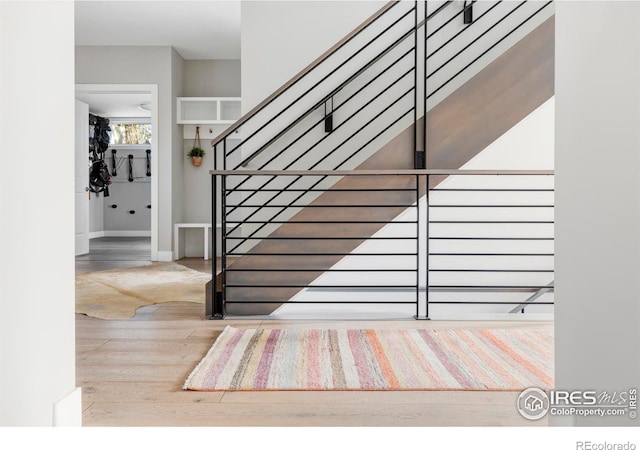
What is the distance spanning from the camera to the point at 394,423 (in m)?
1.56

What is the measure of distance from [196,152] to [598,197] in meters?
6.32

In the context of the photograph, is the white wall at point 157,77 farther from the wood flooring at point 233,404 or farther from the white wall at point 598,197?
the white wall at point 598,197

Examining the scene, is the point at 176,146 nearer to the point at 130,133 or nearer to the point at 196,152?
the point at 196,152

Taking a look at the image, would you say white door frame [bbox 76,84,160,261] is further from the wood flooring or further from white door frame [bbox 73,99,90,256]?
the wood flooring

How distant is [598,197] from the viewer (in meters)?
1.01

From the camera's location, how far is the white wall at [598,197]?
36.6 inches

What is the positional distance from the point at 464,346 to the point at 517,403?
0.74 metres
